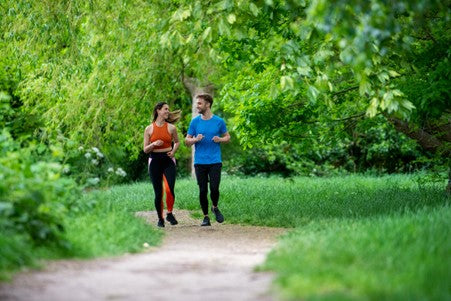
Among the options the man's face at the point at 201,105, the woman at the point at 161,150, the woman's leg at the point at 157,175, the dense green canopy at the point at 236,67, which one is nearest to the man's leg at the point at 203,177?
the woman at the point at 161,150

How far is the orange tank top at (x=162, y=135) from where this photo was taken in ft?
39.3

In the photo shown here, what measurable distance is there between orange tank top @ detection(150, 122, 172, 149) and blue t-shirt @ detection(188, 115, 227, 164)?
38 cm

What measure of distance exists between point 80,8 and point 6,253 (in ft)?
32.2

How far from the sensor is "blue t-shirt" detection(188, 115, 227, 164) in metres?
11.8

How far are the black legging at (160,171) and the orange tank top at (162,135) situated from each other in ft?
0.48

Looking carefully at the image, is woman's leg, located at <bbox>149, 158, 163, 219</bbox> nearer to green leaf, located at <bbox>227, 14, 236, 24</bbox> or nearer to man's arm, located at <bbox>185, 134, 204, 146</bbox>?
man's arm, located at <bbox>185, 134, 204, 146</bbox>

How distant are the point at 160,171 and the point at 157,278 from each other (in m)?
5.40

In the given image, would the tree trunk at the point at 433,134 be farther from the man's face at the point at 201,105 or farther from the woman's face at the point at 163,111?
the woman's face at the point at 163,111

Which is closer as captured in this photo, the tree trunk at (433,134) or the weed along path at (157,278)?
the weed along path at (157,278)

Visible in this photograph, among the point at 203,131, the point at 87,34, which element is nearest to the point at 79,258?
the point at 203,131

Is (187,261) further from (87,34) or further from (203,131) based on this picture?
(87,34)

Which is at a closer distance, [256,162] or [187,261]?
[187,261]

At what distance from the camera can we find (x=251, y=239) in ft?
34.6

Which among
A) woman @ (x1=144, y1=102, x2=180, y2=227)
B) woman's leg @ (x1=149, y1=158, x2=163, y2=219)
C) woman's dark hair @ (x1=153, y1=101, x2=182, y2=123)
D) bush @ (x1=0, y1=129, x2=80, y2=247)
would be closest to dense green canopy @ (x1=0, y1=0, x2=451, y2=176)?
woman's dark hair @ (x1=153, y1=101, x2=182, y2=123)
